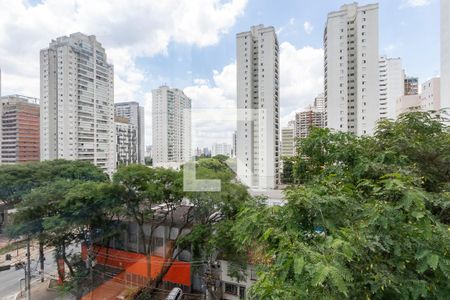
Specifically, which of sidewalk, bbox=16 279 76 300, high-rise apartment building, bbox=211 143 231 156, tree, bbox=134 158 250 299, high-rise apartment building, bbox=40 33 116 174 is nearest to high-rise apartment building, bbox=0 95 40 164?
high-rise apartment building, bbox=40 33 116 174

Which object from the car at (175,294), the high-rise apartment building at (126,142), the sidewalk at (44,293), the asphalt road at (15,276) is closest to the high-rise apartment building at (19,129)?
the high-rise apartment building at (126,142)

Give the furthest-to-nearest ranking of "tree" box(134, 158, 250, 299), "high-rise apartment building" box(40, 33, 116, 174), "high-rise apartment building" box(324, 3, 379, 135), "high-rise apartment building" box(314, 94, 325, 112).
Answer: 1. "high-rise apartment building" box(314, 94, 325, 112)
2. "high-rise apartment building" box(324, 3, 379, 135)
3. "tree" box(134, 158, 250, 299)
4. "high-rise apartment building" box(40, 33, 116, 174)

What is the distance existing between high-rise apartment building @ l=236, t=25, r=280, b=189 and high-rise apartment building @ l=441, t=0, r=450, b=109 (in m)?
1.96

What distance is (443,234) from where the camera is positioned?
2.74ft

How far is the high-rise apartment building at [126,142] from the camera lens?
3264 mm

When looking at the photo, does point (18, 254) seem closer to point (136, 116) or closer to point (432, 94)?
point (136, 116)

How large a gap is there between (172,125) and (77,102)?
124 centimetres

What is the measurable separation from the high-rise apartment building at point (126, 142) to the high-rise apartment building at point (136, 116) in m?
0.04

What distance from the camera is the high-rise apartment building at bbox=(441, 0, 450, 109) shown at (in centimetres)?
270

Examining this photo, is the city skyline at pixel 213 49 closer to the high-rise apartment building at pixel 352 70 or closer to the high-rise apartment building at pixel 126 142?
the high-rise apartment building at pixel 126 142

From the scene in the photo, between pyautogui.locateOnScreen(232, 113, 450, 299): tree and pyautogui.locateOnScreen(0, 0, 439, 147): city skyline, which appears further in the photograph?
pyautogui.locateOnScreen(0, 0, 439, 147): city skyline

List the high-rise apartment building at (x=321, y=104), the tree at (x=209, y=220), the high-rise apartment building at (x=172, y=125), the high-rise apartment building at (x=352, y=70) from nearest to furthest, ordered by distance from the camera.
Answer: the tree at (x=209, y=220) < the high-rise apartment building at (x=172, y=125) < the high-rise apartment building at (x=352, y=70) < the high-rise apartment building at (x=321, y=104)

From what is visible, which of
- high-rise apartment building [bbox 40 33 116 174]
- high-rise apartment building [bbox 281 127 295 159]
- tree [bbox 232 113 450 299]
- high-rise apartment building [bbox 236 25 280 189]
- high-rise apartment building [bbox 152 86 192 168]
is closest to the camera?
tree [bbox 232 113 450 299]

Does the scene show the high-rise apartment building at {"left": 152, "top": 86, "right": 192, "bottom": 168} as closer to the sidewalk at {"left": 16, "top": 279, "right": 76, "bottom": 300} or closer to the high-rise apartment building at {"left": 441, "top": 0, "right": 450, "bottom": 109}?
the sidewalk at {"left": 16, "top": 279, "right": 76, "bottom": 300}
